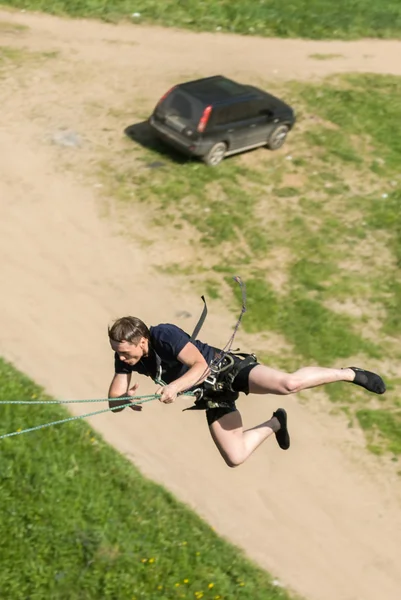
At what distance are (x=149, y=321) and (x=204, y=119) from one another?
549cm

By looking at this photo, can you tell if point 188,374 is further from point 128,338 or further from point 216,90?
point 216,90

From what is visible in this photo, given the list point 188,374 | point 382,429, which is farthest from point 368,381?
point 382,429

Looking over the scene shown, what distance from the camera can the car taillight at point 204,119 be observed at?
18.8 m

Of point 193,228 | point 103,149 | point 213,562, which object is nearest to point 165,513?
point 213,562

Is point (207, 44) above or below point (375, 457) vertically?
above

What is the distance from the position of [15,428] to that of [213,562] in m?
3.32

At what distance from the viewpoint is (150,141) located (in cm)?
2041

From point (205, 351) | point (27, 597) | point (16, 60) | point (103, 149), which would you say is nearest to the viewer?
point (205, 351)

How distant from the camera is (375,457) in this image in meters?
14.1

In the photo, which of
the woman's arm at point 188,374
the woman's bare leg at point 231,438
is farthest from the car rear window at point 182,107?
the woman's arm at point 188,374

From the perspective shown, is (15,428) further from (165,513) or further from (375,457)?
(375,457)

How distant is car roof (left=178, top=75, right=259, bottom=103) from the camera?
63.1 ft

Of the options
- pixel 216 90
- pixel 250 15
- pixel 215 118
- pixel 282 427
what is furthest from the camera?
pixel 250 15

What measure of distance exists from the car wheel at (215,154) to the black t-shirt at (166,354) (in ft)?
40.2
